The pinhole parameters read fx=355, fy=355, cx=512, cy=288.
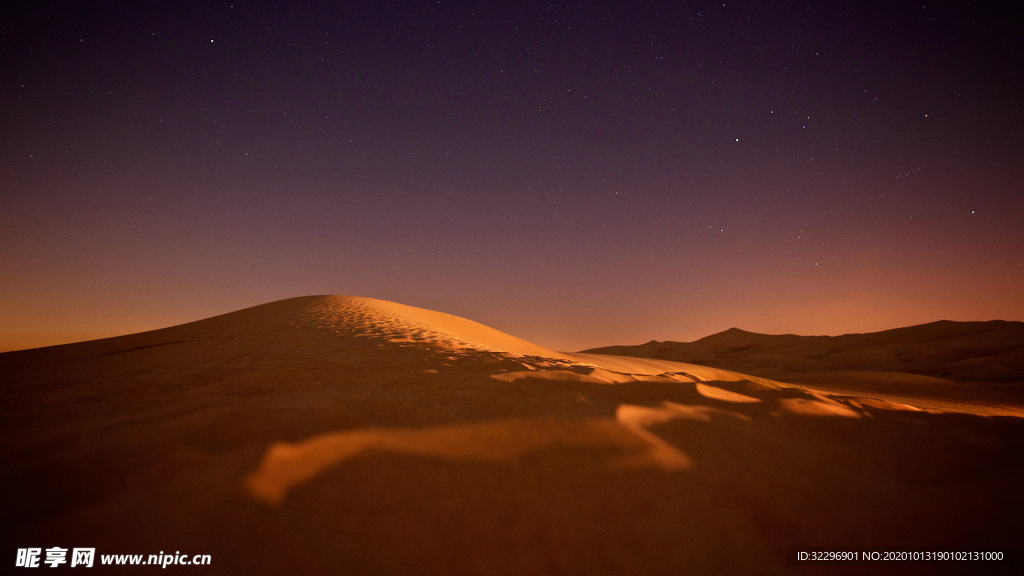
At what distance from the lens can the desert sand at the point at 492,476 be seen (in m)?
1.52

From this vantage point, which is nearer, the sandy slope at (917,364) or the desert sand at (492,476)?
the desert sand at (492,476)

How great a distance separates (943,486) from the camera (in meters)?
2.05

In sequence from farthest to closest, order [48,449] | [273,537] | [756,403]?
[756,403]
[48,449]
[273,537]

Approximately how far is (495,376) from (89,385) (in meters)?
3.92

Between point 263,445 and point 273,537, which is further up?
point 263,445

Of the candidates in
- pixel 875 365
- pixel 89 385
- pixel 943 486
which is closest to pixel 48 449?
pixel 89 385

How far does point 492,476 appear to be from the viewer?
1.89 meters

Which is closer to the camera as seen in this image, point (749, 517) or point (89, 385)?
point (749, 517)

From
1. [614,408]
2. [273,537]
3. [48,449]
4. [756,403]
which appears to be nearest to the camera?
[273,537]

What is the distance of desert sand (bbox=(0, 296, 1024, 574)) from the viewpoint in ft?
5.00

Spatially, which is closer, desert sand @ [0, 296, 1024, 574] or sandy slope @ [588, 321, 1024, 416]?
desert sand @ [0, 296, 1024, 574]

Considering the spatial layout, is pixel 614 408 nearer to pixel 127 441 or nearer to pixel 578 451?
pixel 578 451

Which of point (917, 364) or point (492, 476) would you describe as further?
point (917, 364)

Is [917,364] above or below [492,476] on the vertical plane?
below
